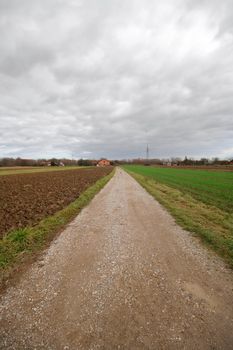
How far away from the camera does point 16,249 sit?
6.12m

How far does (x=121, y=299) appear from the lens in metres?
3.70

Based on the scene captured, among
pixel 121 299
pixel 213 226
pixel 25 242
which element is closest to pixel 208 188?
pixel 213 226

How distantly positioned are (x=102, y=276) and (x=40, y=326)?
165cm

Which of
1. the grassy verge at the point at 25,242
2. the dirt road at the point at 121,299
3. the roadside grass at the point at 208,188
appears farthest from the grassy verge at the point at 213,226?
the grassy verge at the point at 25,242

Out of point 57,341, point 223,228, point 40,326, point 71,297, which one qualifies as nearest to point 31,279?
point 71,297

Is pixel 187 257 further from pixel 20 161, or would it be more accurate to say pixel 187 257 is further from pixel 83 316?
pixel 20 161

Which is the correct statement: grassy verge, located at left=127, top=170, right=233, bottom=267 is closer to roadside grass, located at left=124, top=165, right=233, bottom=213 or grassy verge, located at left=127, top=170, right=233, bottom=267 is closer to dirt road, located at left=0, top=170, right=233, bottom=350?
dirt road, located at left=0, top=170, right=233, bottom=350

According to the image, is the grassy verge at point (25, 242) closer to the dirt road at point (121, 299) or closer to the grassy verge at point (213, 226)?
the dirt road at point (121, 299)

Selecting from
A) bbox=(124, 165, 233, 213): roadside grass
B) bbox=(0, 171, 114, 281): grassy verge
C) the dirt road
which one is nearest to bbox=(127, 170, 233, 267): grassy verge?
the dirt road

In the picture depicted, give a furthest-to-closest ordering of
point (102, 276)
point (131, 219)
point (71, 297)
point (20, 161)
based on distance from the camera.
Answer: point (20, 161)
point (131, 219)
point (102, 276)
point (71, 297)

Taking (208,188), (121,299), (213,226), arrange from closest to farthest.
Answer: (121,299)
(213,226)
(208,188)

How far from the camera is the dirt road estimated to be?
288 centimetres

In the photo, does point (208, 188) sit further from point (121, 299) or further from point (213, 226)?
point (121, 299)

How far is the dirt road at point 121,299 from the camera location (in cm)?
288
